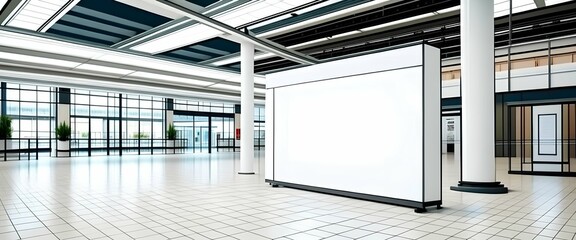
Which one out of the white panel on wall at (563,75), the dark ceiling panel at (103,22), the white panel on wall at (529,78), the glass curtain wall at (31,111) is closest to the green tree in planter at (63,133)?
the glass curtain wall at (31,111)

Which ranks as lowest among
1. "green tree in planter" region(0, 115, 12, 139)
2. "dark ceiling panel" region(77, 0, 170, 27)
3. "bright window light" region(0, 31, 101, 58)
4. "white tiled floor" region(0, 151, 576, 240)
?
"white tiled floor" region(0, 151, 576, 240)

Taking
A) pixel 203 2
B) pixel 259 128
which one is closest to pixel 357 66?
pixel 203 2

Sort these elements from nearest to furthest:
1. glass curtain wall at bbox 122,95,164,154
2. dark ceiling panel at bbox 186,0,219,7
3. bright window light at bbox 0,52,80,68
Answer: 1. dark ceiling panel at bbox 186,0,219,7
2. bright window light at bbox 0,52,80,68
3. glass curtain wall at bbox 122,95,164,154

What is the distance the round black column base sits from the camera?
7.65m

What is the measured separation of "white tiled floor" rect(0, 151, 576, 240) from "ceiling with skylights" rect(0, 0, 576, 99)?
4.23 meters

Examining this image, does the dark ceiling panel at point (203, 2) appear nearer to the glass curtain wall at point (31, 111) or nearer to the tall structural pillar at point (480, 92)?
the tall structural pillar at point (480, 92)

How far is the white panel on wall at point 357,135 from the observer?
6.08 meters

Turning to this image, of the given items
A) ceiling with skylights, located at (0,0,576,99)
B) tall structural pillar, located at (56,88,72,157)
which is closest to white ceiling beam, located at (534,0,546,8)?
ceiling with skylights, located at (0,0,576,99)

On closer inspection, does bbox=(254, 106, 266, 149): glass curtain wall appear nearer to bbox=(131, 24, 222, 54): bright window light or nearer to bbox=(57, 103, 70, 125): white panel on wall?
bbox=(57, 103, 70, 125): white panel on wall

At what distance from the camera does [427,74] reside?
19.7ft

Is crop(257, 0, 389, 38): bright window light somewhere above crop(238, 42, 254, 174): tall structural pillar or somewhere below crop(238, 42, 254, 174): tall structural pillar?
above

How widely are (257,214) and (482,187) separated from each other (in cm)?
481

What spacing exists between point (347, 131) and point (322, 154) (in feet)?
2.65

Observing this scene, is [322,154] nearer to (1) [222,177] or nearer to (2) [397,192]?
(2) [397,192]
